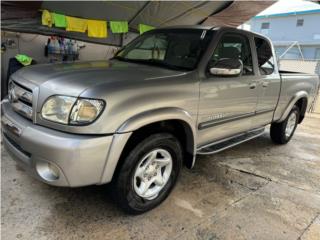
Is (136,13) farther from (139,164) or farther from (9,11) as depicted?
(139,164)

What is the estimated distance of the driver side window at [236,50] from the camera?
3134mm

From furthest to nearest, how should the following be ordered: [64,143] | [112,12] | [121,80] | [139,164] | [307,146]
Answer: [112,12] < [307,146] < [139,164] < [121,80] < [64,143]

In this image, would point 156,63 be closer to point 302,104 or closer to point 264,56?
point 264,56

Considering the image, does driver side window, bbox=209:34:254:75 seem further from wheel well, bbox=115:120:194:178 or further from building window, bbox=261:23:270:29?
building window, bbox=261:23:270:29

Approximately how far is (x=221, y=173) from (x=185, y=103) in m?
1.41

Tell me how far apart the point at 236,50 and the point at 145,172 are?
6.37 feet

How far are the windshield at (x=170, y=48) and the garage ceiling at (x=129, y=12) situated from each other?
3.42 meters

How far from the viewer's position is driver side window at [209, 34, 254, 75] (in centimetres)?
313

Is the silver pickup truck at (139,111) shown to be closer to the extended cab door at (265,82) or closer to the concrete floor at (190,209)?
the extended cab door at (265,82)

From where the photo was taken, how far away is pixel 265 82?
12.2ft

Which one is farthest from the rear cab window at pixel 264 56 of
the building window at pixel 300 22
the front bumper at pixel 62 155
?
the building window at pixel 300 22

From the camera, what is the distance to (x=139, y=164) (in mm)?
2365

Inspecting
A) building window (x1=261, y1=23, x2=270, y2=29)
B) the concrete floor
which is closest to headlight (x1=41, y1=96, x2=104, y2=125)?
the concrete floor

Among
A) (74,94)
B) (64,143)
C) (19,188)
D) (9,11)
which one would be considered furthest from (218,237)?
(9,11)
